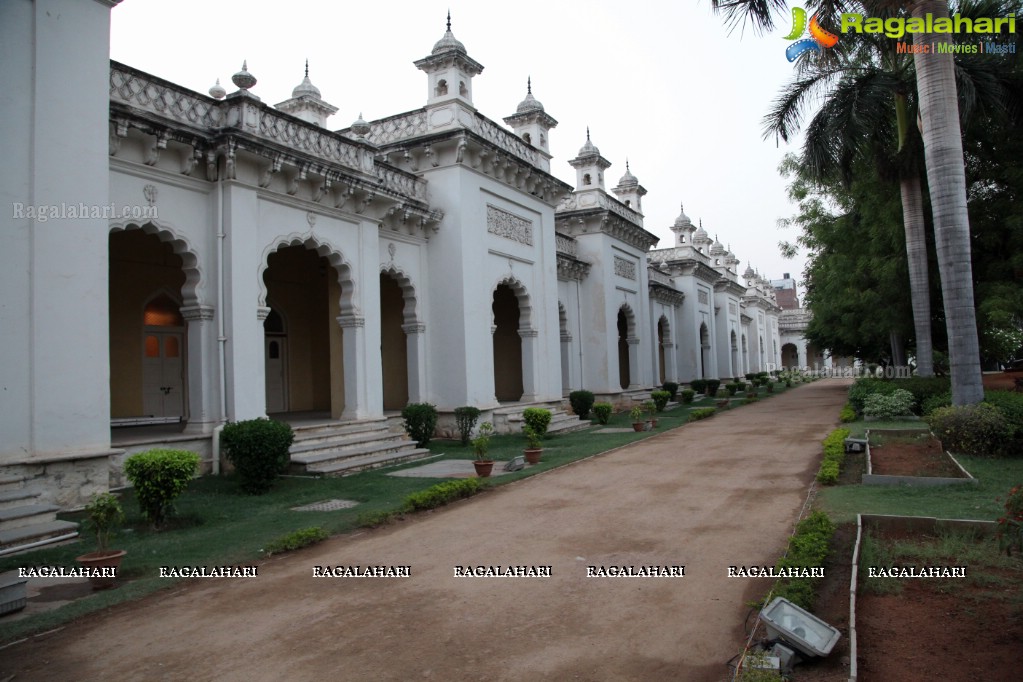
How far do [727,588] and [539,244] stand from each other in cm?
1523

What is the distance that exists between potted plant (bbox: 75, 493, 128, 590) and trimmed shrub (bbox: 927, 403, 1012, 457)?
11.1 meters

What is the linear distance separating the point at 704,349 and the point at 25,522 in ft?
119

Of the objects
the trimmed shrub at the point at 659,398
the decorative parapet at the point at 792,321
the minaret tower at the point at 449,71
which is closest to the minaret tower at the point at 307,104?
the minaret tower at the point at 449,71

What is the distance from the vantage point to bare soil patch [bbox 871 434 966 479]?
9.01 meters

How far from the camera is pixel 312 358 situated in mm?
17766

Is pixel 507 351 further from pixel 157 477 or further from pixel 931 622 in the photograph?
pixel 931 622

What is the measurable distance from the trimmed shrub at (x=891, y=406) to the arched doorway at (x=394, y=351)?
37.9 ft

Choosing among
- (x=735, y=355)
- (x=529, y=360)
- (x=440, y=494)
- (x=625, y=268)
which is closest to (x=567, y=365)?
(x=529, y=360)

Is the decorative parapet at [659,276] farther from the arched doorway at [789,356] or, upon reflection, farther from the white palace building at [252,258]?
the arched doorway at [789,356]

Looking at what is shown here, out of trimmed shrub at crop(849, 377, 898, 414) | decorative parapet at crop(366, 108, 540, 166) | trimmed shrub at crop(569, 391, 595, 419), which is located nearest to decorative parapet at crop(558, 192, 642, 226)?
decorative parapet at crop(366, 108, 540, 166)

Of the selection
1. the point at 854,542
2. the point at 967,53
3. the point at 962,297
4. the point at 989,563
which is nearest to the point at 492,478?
the point at 854,542

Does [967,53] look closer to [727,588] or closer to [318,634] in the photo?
[727,588]

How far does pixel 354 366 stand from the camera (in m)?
13.2

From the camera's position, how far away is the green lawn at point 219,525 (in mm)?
5312
